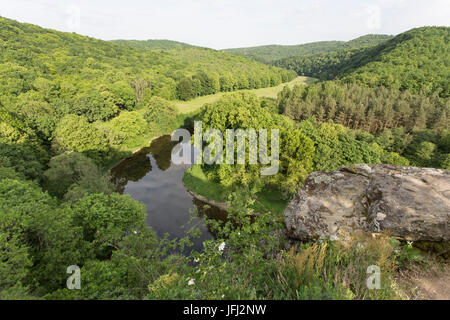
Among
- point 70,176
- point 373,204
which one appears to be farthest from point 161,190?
point 373,204

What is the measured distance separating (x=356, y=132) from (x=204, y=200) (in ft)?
110

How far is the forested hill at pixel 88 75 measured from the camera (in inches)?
1948

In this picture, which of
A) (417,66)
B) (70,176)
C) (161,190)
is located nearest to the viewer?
(70,176)

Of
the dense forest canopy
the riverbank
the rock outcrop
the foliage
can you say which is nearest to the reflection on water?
the riverbank

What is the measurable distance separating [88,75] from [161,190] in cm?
6495

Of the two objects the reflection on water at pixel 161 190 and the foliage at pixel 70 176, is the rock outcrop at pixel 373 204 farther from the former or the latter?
the foliage at pixel 70 176

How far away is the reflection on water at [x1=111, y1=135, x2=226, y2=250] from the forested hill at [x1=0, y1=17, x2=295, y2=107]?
2070cm

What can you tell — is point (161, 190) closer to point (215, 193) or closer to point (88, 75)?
point (215, 193)

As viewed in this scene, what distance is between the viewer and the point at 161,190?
109ft

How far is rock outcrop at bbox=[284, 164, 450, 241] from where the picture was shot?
20.3 ft

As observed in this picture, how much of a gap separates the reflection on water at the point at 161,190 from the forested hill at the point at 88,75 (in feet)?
67.9

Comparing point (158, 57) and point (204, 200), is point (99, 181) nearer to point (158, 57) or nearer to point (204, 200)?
point (204, 200)
